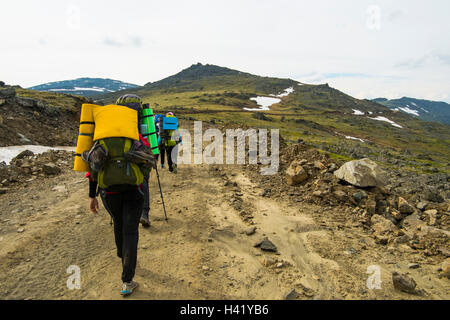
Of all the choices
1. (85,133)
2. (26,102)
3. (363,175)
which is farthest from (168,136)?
(26,102)

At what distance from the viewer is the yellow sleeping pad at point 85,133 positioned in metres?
4.36

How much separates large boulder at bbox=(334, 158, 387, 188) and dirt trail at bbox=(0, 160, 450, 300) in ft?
5.92

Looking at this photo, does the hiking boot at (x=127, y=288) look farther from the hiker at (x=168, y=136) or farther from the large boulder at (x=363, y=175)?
the hiker at (x=168, y=136)

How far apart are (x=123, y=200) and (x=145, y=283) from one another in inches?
72.6

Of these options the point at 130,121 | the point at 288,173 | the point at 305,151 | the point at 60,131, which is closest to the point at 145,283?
the point at 130,121

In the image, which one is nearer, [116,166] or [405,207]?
[116,166]

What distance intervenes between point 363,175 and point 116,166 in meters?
8.99

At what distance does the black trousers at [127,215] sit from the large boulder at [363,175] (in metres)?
8.22

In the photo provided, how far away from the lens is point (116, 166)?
13.8 feet

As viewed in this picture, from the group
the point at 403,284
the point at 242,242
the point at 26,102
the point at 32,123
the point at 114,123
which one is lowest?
the point at 242,242

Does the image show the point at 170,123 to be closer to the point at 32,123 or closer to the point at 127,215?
the point at 127,215

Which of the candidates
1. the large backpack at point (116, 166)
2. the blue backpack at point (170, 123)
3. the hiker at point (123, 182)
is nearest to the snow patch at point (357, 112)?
the blue backpack at point (170, 123)

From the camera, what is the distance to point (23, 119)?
66.8 feet
